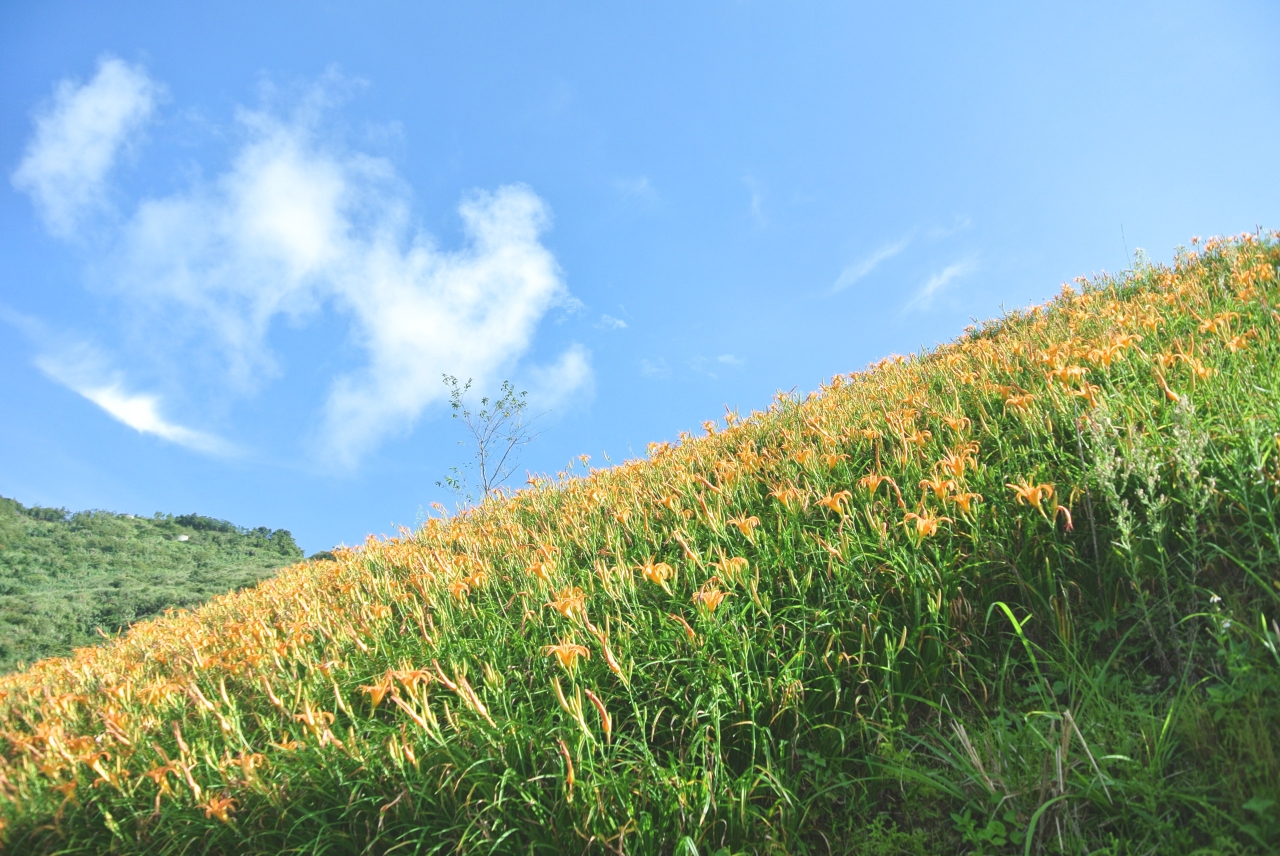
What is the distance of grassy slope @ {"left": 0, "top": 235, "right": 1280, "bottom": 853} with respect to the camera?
2070mm

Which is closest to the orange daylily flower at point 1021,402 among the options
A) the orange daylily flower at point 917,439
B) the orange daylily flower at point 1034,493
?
the orange daylily flower at point 917,439

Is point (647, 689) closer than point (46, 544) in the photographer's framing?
Yes

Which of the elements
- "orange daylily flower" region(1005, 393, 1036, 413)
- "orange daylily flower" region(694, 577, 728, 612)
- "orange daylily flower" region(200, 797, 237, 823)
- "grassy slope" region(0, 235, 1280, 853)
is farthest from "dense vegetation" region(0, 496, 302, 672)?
"orange daylily flower" region(1005, 393, 1036, 413)

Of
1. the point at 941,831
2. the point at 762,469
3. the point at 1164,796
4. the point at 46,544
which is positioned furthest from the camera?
the point at 46,544

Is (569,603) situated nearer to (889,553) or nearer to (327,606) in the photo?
(889,553)

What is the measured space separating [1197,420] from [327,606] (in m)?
5.91

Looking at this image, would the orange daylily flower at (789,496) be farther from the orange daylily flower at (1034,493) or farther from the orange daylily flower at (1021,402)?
the orange daylily flower at (1021,402)

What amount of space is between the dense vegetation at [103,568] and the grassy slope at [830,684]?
21.2 feet

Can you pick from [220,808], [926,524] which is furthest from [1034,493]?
[220,808]

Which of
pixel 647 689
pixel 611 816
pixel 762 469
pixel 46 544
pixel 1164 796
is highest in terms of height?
pixel 46 544

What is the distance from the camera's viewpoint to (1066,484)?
3.29 meters

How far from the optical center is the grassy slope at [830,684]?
2070 mm

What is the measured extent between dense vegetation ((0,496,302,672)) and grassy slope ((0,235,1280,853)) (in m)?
6.45

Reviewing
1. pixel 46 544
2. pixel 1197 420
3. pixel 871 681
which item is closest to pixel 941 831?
pixel 871 681
